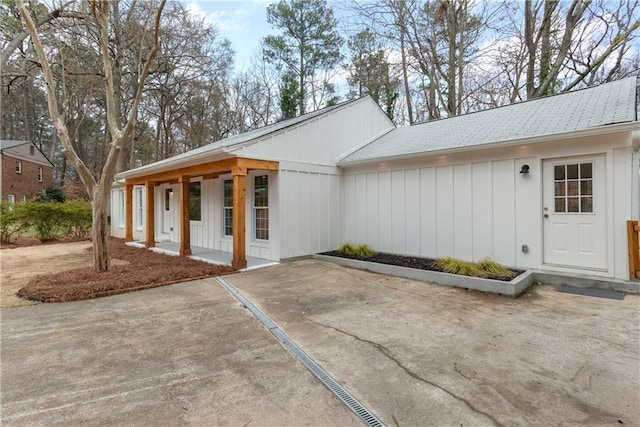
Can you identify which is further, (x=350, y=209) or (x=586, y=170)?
(x=350, y=209)

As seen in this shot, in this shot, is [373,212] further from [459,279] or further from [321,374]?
[321,374]

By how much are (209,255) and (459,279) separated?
6.34m

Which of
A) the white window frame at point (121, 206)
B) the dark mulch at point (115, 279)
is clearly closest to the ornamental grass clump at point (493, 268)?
the dark mulch at point (115, 279)

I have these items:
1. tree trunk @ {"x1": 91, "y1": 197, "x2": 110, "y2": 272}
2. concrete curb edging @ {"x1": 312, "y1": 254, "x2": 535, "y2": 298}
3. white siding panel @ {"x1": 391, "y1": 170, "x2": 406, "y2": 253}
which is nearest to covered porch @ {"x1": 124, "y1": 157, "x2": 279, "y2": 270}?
tree trunk @ {"x1": 91, "y1": 197, "x2": 110, "y2": 272}

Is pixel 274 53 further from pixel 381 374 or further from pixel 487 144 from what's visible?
pixel 381 374

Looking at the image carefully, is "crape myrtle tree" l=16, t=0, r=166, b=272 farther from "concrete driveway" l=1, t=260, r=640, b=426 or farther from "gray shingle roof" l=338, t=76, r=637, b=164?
"gray shingle roof" l=338, t=76, r=637, b=164

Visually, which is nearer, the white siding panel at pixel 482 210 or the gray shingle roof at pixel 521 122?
the gray shingle roof at pixel 521 122

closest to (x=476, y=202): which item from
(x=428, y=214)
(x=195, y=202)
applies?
(x=428, y=214)

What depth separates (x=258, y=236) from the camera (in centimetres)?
827

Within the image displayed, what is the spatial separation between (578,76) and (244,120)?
705 inches

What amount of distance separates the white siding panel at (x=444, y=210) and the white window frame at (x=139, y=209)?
11.4 m

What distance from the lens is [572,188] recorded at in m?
5.37

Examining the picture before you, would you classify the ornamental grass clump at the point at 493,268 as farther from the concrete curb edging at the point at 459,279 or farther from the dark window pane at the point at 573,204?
the dark window pane at the point at 573,204

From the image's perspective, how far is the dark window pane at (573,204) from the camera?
17.4ft
